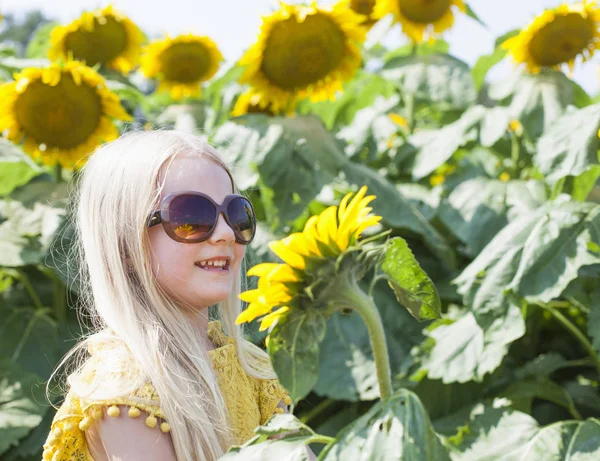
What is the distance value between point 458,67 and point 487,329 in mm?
1366

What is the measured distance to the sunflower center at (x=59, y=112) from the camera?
2729 millimetres

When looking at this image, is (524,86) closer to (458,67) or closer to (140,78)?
(458,67)

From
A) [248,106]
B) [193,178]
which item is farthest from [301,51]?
[193,178]

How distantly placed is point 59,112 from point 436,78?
4.43ft

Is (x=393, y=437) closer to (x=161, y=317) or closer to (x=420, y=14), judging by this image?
(x=161, y=317)

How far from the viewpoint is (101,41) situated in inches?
139

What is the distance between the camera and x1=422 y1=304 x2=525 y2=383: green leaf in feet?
7.45

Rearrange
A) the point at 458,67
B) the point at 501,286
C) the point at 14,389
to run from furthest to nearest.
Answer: the point at 458,67 → the point at 14,389 → the point at 501,286

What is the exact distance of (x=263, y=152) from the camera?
2.76m

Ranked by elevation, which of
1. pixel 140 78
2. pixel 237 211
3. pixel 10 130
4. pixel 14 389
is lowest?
pixel 14 389

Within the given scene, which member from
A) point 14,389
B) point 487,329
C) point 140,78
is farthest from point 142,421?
point 140,78

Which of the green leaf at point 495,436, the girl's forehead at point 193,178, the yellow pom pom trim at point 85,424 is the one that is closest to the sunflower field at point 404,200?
the green leaf at point 495,436

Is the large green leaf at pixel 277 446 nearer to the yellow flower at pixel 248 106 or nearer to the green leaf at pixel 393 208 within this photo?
the green leaf at pixel 393 208

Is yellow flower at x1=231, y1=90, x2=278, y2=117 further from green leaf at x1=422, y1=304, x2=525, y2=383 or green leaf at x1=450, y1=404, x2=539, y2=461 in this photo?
green leaf at x1=450, y1=404, x2=539, y2=461
